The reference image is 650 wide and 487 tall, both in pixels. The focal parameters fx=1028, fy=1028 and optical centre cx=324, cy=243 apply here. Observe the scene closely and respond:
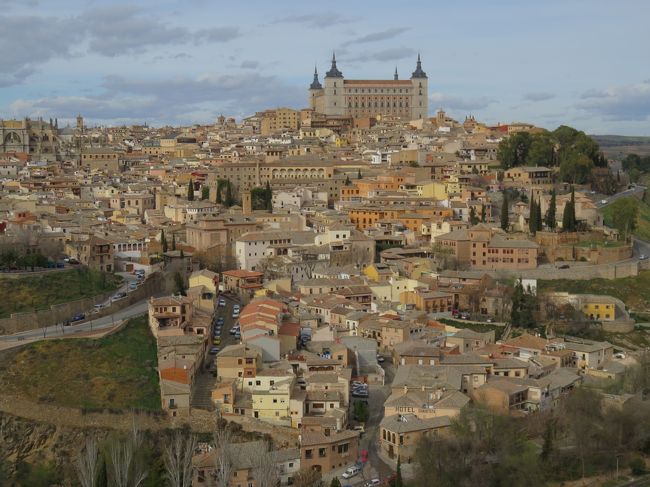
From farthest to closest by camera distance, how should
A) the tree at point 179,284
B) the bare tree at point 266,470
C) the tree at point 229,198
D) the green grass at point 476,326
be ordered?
1. the tree at point 229,198
2. the tree at point 179,284
3. the green grass at point 476,326
4. the bare tree at point 266,470

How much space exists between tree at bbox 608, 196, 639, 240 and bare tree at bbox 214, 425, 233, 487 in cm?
2270

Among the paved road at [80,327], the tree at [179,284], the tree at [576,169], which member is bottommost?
the paved road at [80,327]

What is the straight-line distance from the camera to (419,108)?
280ft

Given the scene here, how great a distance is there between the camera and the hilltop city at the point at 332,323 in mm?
23578

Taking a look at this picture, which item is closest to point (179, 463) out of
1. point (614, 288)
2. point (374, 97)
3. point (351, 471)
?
point (351, 471)

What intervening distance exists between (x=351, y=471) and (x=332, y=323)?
8.94 metres

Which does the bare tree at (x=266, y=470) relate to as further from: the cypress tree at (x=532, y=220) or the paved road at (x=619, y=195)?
the paved road at (x=619, y=195)

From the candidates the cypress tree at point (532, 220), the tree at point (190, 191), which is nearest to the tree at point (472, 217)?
the cypress tree at point (532, 220)

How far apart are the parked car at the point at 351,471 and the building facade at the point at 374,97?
6121 cm

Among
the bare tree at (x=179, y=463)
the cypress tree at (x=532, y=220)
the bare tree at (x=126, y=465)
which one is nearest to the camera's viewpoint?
the bare tree at (x=179, y=463)

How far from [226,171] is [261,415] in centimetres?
2693

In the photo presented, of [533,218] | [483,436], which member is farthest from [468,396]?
[533,218]

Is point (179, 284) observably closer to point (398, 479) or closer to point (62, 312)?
point (62, 312)

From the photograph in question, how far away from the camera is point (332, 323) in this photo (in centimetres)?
3184
